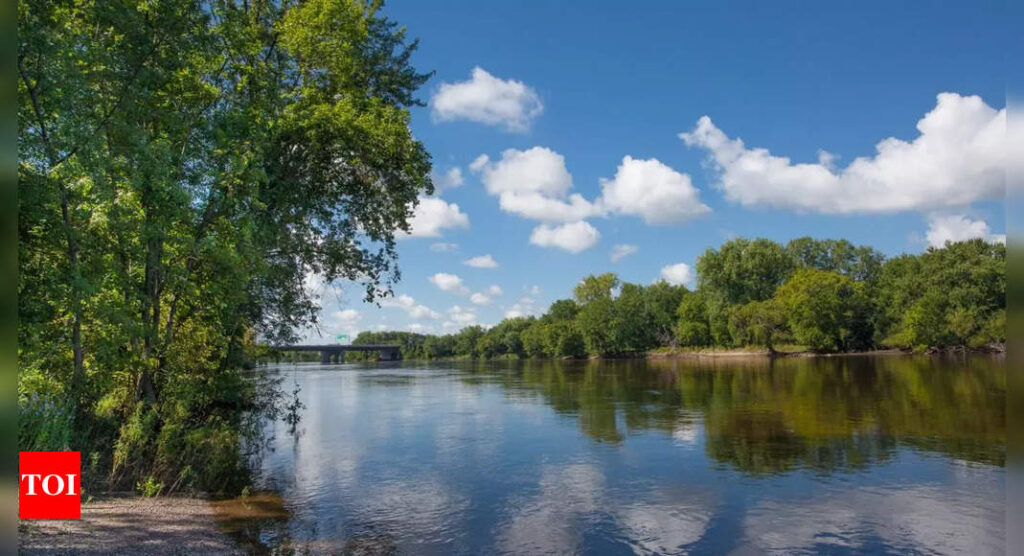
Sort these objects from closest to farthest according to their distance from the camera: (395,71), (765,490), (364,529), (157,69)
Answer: (364,529) → (157,69) → (765,490) → (395,71)

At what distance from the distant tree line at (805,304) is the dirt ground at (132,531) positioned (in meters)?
93.2

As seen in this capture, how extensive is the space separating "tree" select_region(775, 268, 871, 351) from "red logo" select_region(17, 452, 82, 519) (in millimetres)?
105440

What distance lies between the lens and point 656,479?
19.3m

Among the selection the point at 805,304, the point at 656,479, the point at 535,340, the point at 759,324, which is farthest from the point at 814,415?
the point at 535,340

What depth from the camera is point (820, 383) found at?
49531mm

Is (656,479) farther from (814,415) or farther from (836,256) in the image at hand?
(836,256)

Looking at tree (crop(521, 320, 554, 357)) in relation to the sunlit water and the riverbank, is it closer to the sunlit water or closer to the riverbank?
the riverbank

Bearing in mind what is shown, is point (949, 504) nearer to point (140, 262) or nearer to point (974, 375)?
point (140, 262)

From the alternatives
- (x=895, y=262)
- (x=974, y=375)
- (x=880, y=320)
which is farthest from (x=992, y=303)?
(x=974, y=375)

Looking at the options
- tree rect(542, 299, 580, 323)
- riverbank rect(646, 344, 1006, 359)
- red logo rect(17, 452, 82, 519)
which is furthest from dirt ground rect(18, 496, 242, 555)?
tree rect(542, 299, 580, 323)

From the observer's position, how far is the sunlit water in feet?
45.8

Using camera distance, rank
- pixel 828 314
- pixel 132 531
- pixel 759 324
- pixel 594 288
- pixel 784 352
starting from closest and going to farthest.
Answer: pixel 132 531, pixel 828 314, pixel 784 352, pixel 759 324, pixel 594 288

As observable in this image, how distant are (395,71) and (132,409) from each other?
1933 centimetres

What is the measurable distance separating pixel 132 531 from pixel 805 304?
347 feet
